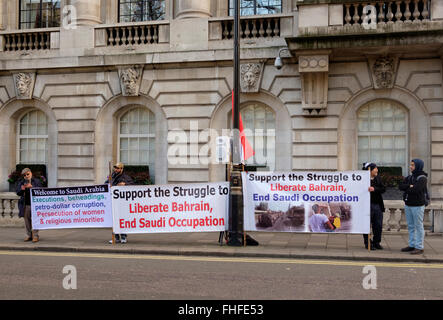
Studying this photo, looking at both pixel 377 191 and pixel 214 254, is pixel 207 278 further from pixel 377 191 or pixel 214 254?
pixel 377 191

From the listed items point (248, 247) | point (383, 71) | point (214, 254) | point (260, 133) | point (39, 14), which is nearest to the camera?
point (214, 254)

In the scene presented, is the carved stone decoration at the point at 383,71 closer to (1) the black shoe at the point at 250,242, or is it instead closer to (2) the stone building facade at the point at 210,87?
(2) the stone building facade at the point at 210,87

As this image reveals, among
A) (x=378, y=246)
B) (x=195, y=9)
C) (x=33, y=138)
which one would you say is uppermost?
(x=195, y=9)

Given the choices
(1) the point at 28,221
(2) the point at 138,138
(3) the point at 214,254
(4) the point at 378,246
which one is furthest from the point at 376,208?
(2) the point at 138,138

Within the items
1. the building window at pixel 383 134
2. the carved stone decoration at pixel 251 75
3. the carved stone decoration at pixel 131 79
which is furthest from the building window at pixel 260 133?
the carved stone decoration at pixel 131 79

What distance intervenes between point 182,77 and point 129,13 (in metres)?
3.69

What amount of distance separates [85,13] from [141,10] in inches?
77.9

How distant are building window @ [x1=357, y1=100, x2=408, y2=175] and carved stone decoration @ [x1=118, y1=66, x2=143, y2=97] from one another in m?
7.34

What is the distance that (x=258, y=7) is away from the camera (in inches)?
657

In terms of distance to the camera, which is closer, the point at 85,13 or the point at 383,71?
the point at 383,71

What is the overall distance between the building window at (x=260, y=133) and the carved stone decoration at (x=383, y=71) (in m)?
3.40

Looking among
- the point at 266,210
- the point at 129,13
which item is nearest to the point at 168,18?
the point at 129,13

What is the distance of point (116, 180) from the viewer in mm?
11766

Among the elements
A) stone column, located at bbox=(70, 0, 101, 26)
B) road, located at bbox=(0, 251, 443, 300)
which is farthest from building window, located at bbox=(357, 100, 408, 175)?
stone column, located at bbox=(70, 0, 101, 26)
